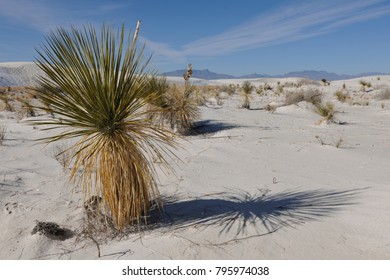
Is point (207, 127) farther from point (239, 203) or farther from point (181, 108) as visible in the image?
point (239, 203)

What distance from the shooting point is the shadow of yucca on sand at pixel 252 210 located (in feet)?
9.49

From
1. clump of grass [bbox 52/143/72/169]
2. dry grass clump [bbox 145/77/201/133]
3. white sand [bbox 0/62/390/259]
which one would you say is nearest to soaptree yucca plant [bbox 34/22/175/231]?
white sand [bbox 0/62/390/259]

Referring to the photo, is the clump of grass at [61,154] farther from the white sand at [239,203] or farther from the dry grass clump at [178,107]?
the dry grass clump at [178,107]

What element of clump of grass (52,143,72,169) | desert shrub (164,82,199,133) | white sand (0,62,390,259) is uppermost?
desert shrub (164,82,199,133)

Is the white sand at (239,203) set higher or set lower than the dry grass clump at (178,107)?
lower

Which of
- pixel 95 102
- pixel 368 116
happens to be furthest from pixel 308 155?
pixel 368 116

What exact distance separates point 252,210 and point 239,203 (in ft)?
0.87

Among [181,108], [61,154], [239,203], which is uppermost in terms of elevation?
[181,108]

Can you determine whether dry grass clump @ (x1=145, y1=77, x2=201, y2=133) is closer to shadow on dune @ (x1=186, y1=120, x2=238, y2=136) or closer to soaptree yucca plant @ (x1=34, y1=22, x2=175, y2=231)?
shadow on dune @ (x1=186, y1=120, x2=238, y2=136)

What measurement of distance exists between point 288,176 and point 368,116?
27.4ft

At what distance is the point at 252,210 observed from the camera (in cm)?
321

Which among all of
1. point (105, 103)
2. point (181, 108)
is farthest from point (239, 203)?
point (181, 108)

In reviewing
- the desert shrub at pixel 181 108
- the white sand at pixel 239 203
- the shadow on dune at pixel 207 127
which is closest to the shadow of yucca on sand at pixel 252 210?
the white sand at pixel 239 203

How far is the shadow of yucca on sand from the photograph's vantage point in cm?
289
